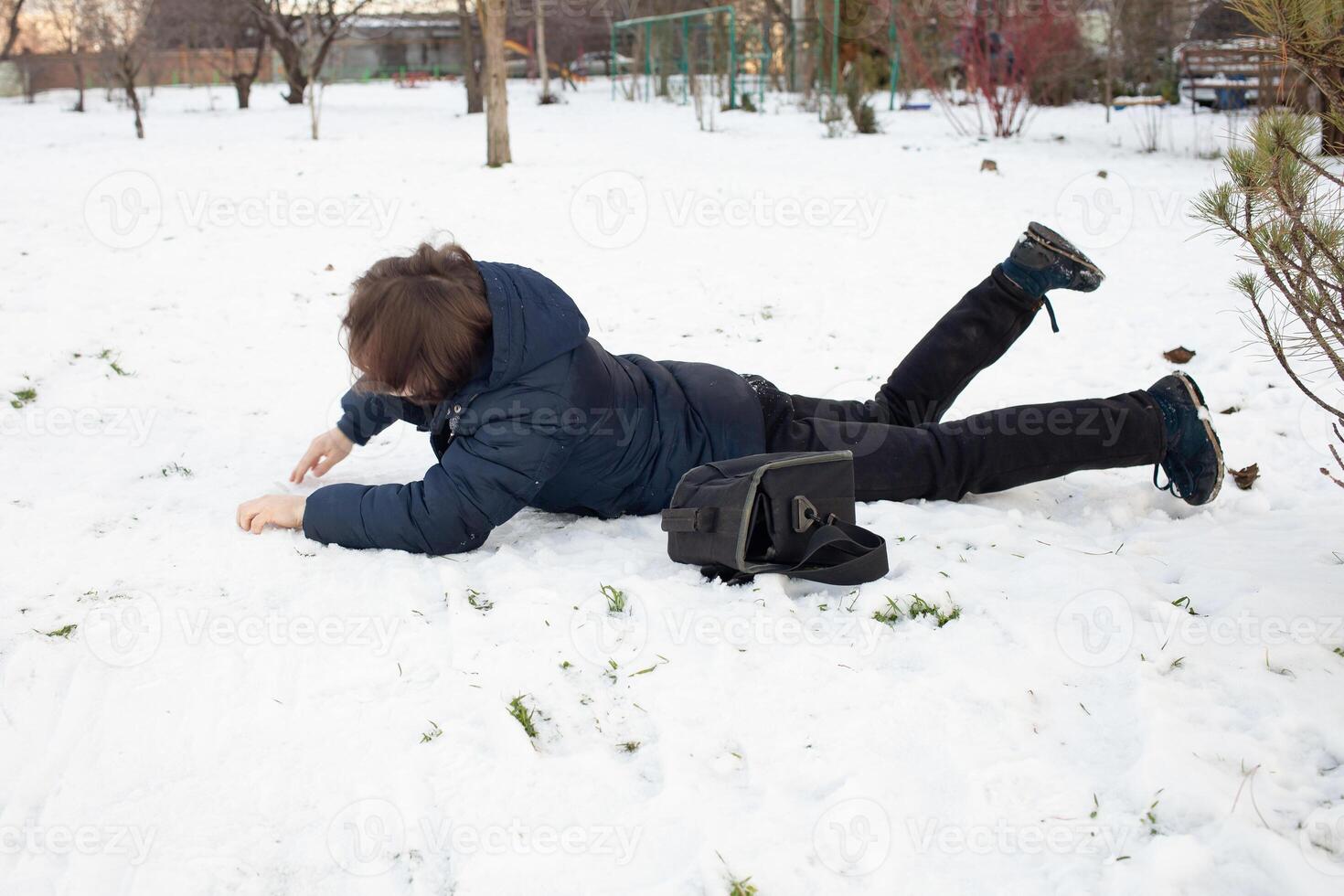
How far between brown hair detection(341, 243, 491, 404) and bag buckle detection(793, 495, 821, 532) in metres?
0.83

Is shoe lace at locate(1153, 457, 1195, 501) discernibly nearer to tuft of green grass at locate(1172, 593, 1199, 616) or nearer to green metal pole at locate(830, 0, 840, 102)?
tuft of green grass at locate(1172, 593, 1199, 616)

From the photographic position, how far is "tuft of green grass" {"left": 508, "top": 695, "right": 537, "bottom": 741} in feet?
6.14

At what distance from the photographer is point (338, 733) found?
1.86 m

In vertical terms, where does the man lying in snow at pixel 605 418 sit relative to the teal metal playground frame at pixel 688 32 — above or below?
below

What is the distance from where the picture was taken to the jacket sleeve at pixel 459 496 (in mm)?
2385

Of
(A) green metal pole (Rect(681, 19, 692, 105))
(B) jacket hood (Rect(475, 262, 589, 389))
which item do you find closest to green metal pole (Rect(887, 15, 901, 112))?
(A) green metal pole (Rect(681, 19, 692, 105))

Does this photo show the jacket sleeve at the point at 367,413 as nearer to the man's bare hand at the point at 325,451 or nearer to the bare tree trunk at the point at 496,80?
the man's bare hand at the point at 325,451

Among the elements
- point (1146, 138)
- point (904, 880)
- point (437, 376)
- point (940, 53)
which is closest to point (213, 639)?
point (437, 376)

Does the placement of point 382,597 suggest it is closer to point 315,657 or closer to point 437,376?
point 315,657

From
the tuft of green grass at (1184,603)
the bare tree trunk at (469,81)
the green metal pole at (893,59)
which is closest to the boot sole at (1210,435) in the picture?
the tuft of green grass at (1184,603)

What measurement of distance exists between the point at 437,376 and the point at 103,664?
923 mm

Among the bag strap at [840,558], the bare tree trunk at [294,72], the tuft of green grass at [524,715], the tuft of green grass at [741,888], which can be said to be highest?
the bare tree trunk at [294,72]

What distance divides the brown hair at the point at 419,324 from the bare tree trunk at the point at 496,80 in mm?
6788

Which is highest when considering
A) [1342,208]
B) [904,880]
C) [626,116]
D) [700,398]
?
[626,116]
